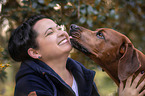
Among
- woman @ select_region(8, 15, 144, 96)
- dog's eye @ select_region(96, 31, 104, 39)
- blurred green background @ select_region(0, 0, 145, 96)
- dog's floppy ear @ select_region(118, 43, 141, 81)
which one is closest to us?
woman @ select_region(8, 15, 144, 96)

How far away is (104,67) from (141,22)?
9.03ft

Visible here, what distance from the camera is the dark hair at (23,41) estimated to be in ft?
6.39

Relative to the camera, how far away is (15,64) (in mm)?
3248

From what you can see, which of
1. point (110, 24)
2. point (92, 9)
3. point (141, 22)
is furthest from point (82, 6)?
→ point (141, 22)

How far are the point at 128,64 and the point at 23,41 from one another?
1.04 metres

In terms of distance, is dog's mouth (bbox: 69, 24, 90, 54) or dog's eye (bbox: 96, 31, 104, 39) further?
dog's eye (bbox: 96, 31, 104, 39)

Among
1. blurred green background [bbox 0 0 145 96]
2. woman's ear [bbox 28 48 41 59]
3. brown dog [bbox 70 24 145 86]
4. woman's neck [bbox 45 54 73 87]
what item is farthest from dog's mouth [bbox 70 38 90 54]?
blurred green background [bbox 0 0 145 96]

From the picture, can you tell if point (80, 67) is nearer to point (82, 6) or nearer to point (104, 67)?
point (104, 67)

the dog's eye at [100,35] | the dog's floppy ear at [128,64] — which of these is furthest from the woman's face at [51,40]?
the dog's floppy ear at [128,64]

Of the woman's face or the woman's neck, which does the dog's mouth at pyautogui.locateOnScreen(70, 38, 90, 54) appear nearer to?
the woman's face

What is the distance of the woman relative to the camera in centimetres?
178

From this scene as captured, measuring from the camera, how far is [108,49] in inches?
81.4

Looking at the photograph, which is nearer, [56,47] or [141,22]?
[56,47]

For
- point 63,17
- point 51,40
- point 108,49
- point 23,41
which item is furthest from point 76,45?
point 63,17
